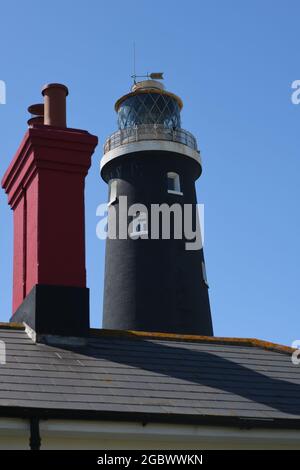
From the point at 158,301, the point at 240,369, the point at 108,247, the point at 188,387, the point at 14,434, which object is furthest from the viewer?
the point at 108,247

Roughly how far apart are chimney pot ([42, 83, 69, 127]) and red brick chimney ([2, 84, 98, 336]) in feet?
0.05

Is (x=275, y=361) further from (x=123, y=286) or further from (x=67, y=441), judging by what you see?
(x=123, y=286)

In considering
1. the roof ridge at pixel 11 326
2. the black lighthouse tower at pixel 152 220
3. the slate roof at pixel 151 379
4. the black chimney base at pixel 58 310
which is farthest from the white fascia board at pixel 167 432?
the black lighthouse tower at pixel 152 220

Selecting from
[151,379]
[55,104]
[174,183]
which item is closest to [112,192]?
[174,183]

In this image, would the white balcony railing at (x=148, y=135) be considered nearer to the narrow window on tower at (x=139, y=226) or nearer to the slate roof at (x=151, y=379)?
the narrow window on tower at (x=139, y=226)

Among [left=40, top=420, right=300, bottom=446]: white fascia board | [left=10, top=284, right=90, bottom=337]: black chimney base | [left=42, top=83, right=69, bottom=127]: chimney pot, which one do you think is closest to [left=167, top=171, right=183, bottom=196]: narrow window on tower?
[left=42, top=83, right=69, bottom=127]: chimney pot

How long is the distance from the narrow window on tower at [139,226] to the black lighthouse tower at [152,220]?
3cm

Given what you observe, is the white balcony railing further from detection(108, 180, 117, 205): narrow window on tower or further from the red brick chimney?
the red brick chimney

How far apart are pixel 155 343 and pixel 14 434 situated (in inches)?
134

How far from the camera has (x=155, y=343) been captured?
40.1ft

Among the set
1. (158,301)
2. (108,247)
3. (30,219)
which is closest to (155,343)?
(30,219)

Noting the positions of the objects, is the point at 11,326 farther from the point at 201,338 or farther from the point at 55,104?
the point at 55,104

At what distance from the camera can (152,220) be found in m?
28.6

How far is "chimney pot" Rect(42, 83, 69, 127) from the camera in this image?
12805mm
